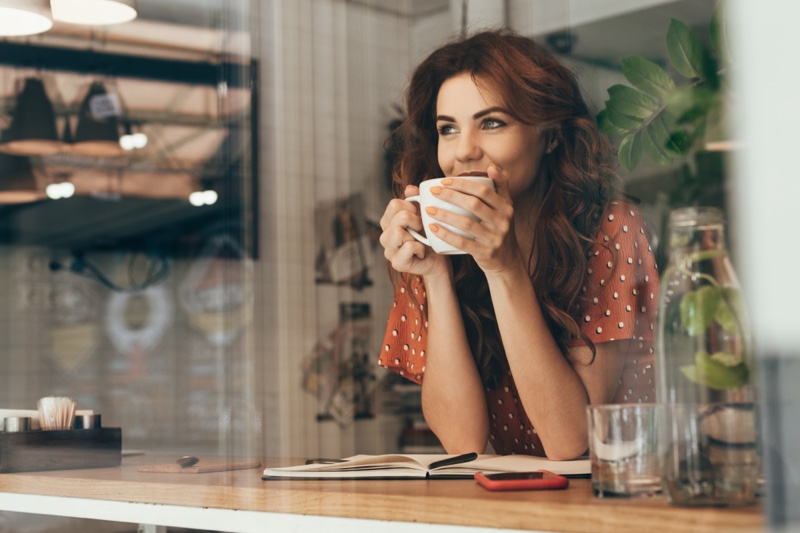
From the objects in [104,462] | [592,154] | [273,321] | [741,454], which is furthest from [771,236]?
[273,321]

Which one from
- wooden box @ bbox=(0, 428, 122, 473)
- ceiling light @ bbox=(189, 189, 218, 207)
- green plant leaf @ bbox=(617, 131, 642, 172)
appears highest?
ceiling light @ bbox=(189, 189, 218, 207)

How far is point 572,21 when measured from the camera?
1.27 m

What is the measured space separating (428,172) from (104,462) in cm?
68

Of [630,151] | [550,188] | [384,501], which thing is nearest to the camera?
[384,501]

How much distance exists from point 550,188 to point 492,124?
0.44ft

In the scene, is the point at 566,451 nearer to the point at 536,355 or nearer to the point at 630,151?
the point at 536,355

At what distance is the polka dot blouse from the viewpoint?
3.48 feet

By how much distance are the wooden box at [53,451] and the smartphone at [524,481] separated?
0.69 m

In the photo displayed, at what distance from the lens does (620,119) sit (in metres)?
1.17

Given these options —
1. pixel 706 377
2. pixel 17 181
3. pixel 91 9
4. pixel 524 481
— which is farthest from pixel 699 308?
pixel 17 181

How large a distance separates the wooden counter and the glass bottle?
0.03m

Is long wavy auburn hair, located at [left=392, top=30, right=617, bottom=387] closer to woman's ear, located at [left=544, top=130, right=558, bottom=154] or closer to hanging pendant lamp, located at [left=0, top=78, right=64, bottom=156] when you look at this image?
woman's ear, located at [left=544, top=130, right=558, bottom=154]

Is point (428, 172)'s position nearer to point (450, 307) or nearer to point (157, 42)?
point (450, 307)

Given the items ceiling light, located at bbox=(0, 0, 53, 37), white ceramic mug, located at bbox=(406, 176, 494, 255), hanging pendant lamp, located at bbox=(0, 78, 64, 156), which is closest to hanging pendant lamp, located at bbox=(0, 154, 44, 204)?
hanging pendant lamp, located at bbox=(0, 78, 64, 156)
